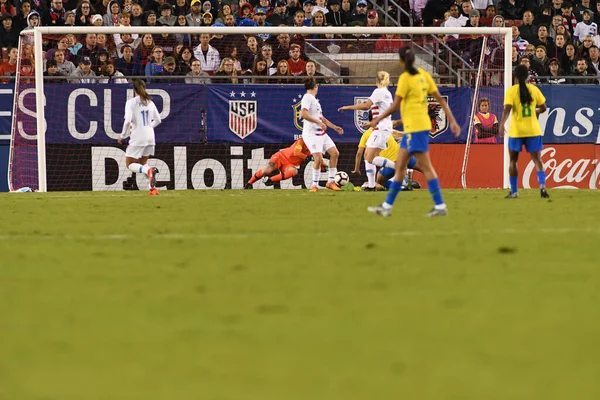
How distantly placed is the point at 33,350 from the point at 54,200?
529 inches

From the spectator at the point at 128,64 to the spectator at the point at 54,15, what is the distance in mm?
1933

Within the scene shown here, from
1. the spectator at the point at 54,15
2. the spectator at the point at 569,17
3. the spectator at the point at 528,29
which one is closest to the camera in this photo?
the spectator at the point at 54,15

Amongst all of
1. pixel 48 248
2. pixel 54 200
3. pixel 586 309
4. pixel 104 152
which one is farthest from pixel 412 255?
pixel 104 152

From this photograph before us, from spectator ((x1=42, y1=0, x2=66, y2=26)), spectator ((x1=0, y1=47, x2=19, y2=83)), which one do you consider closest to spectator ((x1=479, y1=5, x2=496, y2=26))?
spectator ((x1=42, y1=0, x2=66, y2=26))

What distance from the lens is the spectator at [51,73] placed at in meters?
23.3

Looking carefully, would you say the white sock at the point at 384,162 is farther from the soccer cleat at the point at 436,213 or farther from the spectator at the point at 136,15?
the spectator at the point at 136,15

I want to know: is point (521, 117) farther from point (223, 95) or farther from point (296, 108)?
point (223, 95)

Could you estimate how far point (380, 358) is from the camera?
4.86m

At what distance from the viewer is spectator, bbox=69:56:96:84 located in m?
23.3

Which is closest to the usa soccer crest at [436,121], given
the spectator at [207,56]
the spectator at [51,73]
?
the spectator at [207,56]

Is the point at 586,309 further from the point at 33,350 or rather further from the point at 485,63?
the point at 485,63

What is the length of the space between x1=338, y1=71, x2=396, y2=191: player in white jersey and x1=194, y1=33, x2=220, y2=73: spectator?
5043mm

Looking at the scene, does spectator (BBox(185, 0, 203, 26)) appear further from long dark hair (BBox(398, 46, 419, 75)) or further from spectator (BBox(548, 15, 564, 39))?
long dark hair (BBox(398, 46, 419, 75))

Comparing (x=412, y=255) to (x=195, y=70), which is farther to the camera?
(x=195, y=70)
